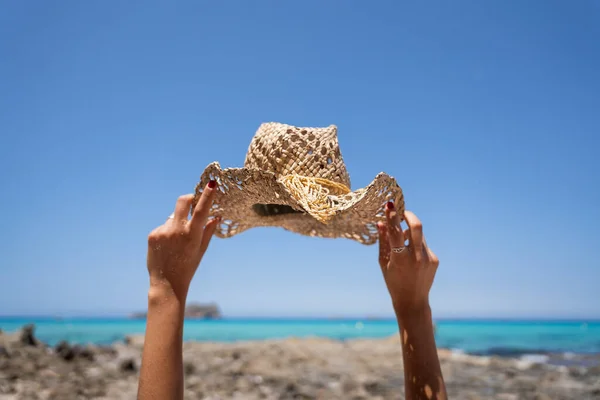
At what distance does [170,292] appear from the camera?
1739 millimetres

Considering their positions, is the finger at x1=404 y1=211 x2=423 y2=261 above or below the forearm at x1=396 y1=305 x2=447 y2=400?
above

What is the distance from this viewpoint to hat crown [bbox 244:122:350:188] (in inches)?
91.0

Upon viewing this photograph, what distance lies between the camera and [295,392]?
4.74 metres

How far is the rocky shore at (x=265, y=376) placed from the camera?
4.27m

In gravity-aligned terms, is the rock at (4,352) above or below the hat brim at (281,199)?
below

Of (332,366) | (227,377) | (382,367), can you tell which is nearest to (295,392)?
(227,377)

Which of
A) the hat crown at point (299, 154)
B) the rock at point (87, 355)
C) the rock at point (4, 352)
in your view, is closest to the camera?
the hat crown at point (299, 154)

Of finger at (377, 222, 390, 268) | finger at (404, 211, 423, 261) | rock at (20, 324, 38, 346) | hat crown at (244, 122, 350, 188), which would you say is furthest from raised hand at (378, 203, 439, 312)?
rock at (20, 324, 38, 346)

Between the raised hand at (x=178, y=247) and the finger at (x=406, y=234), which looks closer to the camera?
the raised hand at (x=178, y=247)

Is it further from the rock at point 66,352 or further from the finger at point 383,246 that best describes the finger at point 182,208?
the rock at point 66,352

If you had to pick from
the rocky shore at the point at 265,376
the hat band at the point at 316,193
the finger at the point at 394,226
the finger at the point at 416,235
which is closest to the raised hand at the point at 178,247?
the hat band at the point at 316,193

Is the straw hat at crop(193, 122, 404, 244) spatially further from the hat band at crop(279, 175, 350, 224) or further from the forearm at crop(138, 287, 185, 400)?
the forearm at crop(138, 287, 185, 400)

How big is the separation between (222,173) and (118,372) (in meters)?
3.90

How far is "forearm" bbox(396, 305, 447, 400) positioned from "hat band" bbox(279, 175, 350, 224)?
535mm
